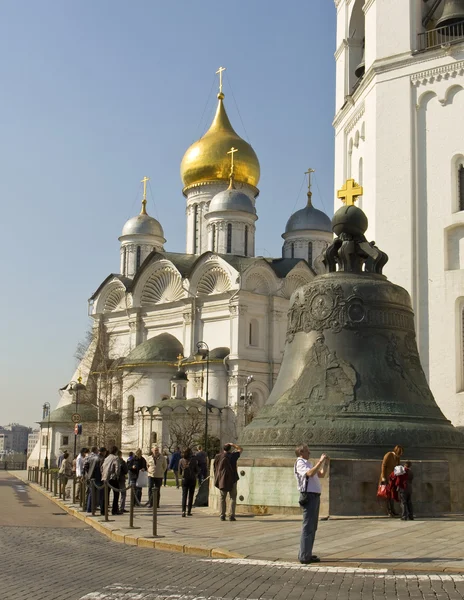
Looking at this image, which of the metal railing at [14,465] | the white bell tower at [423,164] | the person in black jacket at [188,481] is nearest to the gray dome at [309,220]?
the metal railing at [14,465]

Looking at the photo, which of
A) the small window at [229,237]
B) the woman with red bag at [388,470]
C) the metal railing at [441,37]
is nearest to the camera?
the woman with red bag at [388,470]

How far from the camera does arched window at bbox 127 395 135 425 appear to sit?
56.7 m

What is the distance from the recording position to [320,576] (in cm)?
821

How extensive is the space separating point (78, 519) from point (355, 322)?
272 inches

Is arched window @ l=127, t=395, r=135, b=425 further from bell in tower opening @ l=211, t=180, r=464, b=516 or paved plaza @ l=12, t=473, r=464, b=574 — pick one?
bell in tower opening @ l=211, t=180, r=464, b=516

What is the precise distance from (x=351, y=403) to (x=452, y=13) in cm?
1693

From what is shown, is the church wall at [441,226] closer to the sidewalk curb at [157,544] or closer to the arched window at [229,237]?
the sidewalk curb at [157,544]

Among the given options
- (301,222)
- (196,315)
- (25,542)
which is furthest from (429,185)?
(301,222)

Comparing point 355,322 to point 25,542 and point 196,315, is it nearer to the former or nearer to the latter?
point 25,542

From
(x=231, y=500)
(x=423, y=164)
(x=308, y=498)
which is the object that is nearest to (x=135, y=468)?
(x=231, y=500)

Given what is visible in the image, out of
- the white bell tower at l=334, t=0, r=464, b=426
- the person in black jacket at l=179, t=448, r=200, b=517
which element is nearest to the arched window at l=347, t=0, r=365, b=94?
the white bell tower at l=334, t=0, r=464, b=426

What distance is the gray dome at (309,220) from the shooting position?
2655 inches

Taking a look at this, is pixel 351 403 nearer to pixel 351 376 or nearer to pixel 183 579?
pixel 351 376

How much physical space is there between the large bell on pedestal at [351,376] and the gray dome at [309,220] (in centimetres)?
5366
